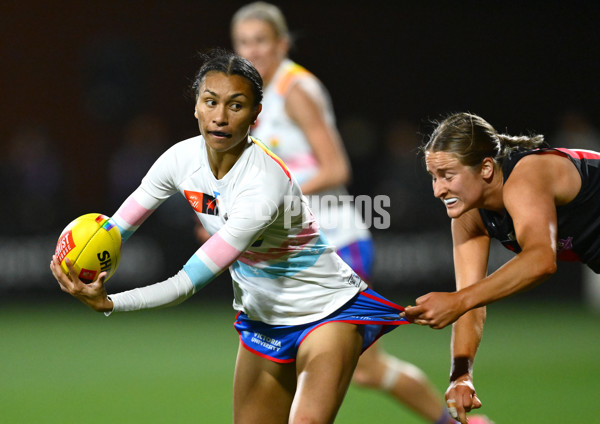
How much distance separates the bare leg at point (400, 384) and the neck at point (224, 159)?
5.68 feet

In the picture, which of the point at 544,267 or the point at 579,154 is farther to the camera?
the point at 579,154

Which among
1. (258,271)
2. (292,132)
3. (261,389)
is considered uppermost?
(292,132)

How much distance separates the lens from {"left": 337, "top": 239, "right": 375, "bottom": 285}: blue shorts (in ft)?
15.2

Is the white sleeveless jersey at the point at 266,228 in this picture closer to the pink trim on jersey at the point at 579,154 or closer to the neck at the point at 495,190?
the neck at the point at 495,190

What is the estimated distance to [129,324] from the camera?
9062 mm

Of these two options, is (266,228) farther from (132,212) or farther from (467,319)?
(467,319)

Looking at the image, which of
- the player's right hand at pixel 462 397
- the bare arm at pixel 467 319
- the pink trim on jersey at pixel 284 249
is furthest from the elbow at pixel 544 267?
the pink trim on jersey at pixel 284 249

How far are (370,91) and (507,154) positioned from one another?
37.6ft

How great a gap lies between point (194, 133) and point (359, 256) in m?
9.47

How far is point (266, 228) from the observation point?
3.33m

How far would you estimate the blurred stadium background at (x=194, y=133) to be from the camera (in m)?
6.41

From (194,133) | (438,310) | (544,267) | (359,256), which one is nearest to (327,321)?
(438,310)

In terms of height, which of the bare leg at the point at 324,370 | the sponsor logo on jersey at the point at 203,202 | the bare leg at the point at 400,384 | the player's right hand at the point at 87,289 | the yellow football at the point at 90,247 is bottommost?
the bare leg at the point at 400,384
